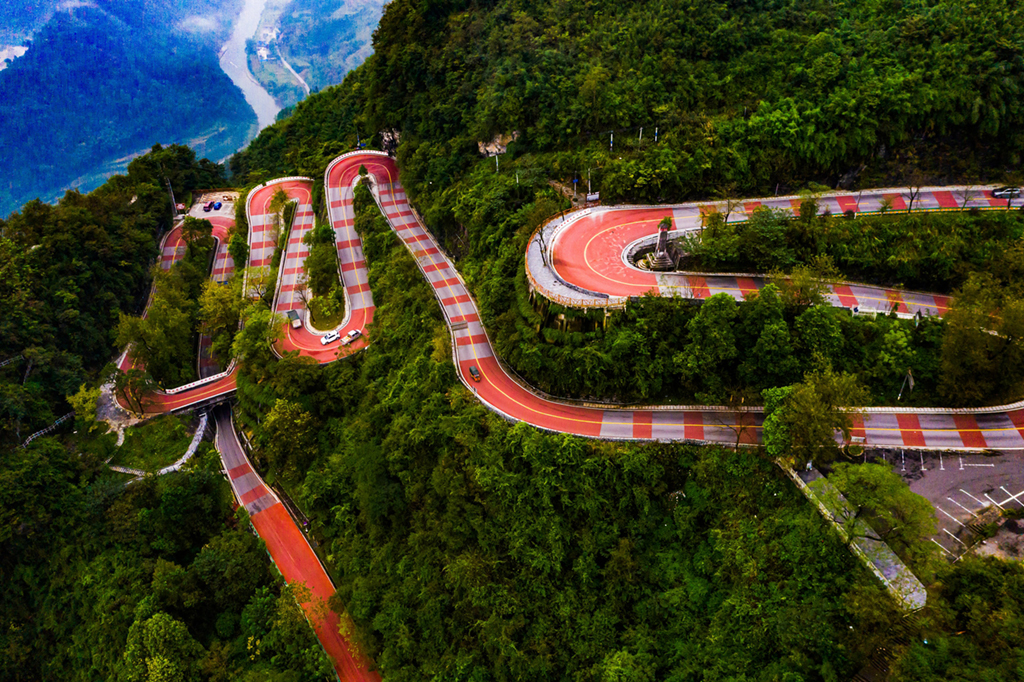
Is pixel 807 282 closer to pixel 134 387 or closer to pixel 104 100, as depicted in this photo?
pixel 134 387

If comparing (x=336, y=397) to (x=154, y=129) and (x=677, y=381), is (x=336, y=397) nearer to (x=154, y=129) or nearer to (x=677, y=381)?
(x=677, y=381)

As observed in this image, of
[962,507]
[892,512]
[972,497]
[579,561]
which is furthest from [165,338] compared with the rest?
[972,497]

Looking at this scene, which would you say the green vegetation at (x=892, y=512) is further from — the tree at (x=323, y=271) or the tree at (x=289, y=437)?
the tree at (x=323, y=271)

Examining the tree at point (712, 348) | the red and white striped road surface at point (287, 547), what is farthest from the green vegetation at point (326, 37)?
the tree at point (712, 348)

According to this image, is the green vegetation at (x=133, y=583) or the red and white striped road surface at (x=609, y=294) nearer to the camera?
the red and white striped road surface at (x=609, y=294)

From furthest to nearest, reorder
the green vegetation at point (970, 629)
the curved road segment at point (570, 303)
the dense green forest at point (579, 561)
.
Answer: the curved road segment at point (570, 303) → the dense green forest at point (579, 561) → the green vegetation at point (970, 629)

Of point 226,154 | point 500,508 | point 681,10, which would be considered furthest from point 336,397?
point 226,154
